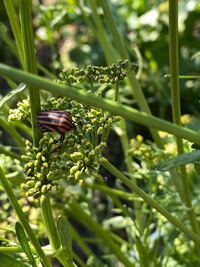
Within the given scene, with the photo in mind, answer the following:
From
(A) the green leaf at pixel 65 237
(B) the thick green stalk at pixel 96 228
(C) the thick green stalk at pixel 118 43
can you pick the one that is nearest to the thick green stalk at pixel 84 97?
(A) the green leaf at pixel 65 237

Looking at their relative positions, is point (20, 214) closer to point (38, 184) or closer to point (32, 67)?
point (38, 184)

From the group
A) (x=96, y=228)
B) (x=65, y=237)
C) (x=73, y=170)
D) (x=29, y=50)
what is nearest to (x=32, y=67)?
(x=29, y=50)

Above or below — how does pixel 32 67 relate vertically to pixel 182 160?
above

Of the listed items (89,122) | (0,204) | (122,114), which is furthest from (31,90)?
(0,204)

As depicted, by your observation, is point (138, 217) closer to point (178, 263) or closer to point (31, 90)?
point (178, 263)

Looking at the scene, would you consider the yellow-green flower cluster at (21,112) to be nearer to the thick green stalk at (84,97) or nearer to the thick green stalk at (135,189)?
the thick green stalk at (135,189)

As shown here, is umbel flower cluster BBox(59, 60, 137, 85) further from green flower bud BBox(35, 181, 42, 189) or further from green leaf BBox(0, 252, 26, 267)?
green leaf BBox(0, 252, 26, 267)

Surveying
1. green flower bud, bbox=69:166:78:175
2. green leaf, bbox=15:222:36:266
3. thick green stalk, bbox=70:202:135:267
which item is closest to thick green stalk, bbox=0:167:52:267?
green leaf, bbox=15:222:36:266
